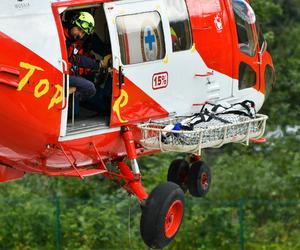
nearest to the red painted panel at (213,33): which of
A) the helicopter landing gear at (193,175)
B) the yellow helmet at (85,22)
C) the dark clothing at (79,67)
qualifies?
the helicopter landing gear at (193,175)

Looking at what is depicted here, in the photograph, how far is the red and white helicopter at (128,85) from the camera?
14.0 m

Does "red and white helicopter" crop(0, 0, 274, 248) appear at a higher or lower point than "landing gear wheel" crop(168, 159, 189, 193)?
higher

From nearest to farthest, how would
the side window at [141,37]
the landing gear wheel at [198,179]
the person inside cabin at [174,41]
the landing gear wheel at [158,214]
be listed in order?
1. the landing gear wheel at [158,214]
2. the side window at [141,37]
3. the person inside cabin at [174,41]
4. the landing gear wheel at [198,179]

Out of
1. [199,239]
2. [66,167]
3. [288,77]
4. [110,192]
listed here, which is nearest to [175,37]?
[66,167]

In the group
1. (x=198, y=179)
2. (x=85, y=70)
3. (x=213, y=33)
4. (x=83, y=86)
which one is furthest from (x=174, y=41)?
(x=198, y=179)

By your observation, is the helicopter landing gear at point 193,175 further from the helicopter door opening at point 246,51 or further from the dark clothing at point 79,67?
the dark clothing at point 79,67

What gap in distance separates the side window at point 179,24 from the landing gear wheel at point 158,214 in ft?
6.18

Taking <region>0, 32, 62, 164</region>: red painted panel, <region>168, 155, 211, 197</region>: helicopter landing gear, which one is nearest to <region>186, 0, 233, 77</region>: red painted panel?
<region>168, 155, 211, 197</region>: helicopter landing gear

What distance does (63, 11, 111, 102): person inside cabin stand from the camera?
48.8 feet

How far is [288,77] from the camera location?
26047mm

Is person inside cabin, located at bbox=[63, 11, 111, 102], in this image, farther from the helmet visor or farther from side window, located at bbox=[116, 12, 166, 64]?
side window, located at bbox=[116, 12, 166, 64]

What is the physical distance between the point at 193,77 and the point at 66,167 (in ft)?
7.23

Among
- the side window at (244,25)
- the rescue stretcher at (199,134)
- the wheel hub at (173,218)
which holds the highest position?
the side window at (244,25)

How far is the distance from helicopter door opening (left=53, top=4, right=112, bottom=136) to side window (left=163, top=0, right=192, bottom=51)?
2.72 ft
